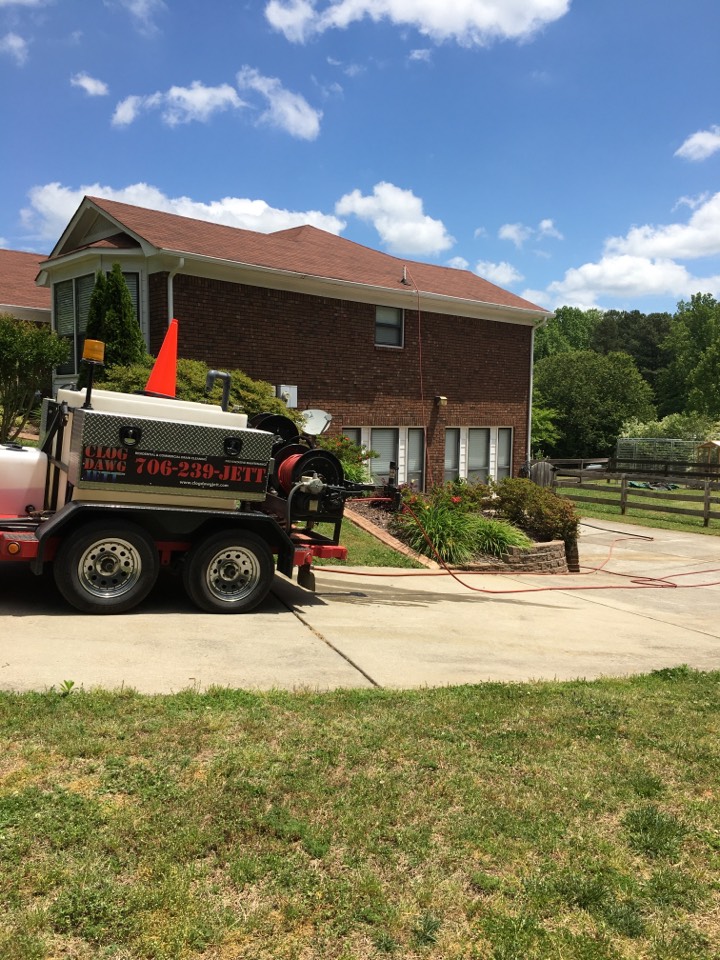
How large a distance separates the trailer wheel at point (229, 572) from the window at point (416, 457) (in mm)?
13224

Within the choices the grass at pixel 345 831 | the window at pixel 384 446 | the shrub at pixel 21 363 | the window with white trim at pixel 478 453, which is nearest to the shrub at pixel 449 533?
the window at pixel 384 446

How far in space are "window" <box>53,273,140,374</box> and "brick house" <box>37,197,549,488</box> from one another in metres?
0.04

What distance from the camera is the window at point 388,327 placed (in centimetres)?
1917

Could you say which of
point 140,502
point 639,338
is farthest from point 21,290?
point 639,338

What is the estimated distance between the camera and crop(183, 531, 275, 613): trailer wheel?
6.83 metres

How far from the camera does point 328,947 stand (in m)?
2.62

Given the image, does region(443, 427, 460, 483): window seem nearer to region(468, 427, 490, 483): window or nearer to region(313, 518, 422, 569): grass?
region(468, 427, 490, 483): window

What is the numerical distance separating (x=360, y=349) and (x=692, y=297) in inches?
3360

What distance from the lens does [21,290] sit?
21.6 metres

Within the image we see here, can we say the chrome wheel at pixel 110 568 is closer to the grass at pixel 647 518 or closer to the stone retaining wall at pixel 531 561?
the stone retaining wall at pixel 531 561

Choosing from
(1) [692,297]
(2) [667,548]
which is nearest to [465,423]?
(2) [667,548]

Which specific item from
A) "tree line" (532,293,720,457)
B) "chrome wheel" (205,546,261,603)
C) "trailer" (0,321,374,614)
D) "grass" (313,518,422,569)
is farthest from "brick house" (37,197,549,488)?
"tree line" (532,293,720,457)

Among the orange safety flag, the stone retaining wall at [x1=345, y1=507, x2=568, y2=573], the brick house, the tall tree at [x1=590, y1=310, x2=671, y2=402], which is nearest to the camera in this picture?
the orange safety flag

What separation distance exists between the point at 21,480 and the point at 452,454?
15.5m
